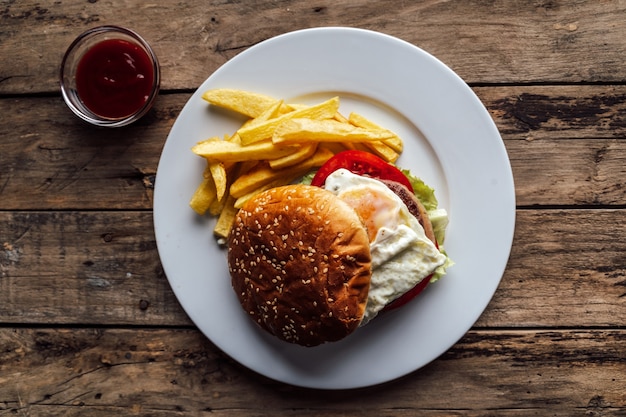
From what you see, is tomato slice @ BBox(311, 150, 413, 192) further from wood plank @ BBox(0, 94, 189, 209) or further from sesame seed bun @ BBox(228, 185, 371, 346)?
wood plank @ BBox(0, 94, 189, 209)

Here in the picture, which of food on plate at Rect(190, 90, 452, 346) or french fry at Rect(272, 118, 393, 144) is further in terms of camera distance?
french fry at Rect(272, 118, 393, 144)

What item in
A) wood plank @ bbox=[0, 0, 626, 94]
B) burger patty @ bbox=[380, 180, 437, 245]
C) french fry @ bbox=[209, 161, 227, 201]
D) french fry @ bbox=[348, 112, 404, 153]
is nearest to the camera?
burger patty @ bbox=[380, 180, 437, 245]

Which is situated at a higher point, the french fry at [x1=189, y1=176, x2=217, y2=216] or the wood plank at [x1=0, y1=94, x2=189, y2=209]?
the french fry at [x1=189, y1=176, x2=217, y2=216]

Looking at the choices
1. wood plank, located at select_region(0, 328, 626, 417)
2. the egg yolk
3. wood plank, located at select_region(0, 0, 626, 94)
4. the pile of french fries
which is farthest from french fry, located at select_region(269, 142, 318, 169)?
wood plank, located at select_region(0, 328, 626, 417)

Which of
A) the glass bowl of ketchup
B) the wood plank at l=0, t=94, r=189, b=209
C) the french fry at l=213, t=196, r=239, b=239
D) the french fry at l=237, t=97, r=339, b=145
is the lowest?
the wood plank at l=0, t=94, r=189, b=209

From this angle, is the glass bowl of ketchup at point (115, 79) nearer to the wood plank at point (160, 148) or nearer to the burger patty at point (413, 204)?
the wood plank at point (160, 148)

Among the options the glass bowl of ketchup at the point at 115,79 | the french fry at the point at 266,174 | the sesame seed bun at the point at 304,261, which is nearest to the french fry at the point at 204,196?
the french fry at the point at 266,174

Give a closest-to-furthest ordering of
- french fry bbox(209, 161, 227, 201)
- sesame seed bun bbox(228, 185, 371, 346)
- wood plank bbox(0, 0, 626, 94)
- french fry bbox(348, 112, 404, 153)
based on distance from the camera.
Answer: sesame seed bun bbox(228, 185, 371, 346)
french fry bbox(209, 161, 227, 201)
french fry bbox(348, 112, 404, 153)
wood plank bbox(0, 0, 626, 94)

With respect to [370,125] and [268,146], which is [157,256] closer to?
[268,146]
